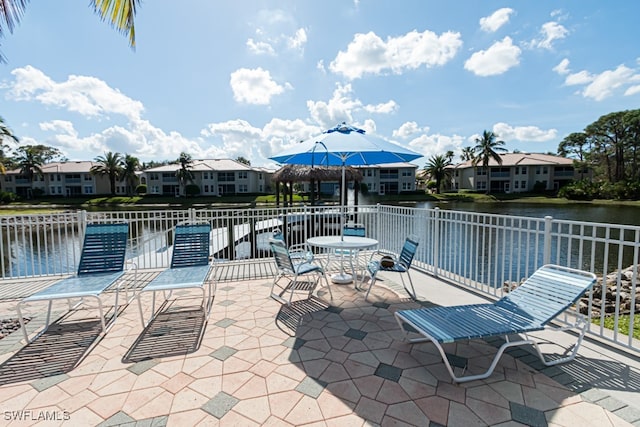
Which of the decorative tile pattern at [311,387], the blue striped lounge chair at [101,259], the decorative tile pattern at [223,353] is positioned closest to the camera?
the decorative tile pattern at [311,387]

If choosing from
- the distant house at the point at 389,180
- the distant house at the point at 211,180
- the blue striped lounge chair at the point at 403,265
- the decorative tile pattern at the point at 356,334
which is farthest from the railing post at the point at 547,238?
the distant house at the point at 211,180

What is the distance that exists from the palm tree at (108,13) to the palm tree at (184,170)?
4566 centimetres

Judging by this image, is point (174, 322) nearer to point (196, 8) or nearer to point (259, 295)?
point (259, 295)

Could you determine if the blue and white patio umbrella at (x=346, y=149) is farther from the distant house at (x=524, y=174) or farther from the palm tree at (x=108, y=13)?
the distant house at (x=524, y=174)

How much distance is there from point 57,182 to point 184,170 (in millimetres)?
25191

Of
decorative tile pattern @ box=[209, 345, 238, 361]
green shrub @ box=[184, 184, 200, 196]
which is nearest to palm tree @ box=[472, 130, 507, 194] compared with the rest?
green shrub @ box=[184, 184, 200, 196]

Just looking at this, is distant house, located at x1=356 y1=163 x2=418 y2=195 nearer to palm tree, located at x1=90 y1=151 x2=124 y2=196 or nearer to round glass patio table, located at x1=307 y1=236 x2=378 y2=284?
palm tree, located at x1=90 y1=151 x2=124 y2=196

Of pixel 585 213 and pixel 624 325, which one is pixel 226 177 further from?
pixel 624 325

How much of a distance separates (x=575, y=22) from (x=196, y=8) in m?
9.79

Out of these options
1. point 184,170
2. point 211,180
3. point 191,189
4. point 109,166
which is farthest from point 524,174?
point 109,166

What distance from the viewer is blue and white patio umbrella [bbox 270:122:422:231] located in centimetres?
438

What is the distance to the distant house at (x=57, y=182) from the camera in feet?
167

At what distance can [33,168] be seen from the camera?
48.9 metres

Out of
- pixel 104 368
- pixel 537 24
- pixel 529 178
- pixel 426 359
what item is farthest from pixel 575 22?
pixel 529 178
